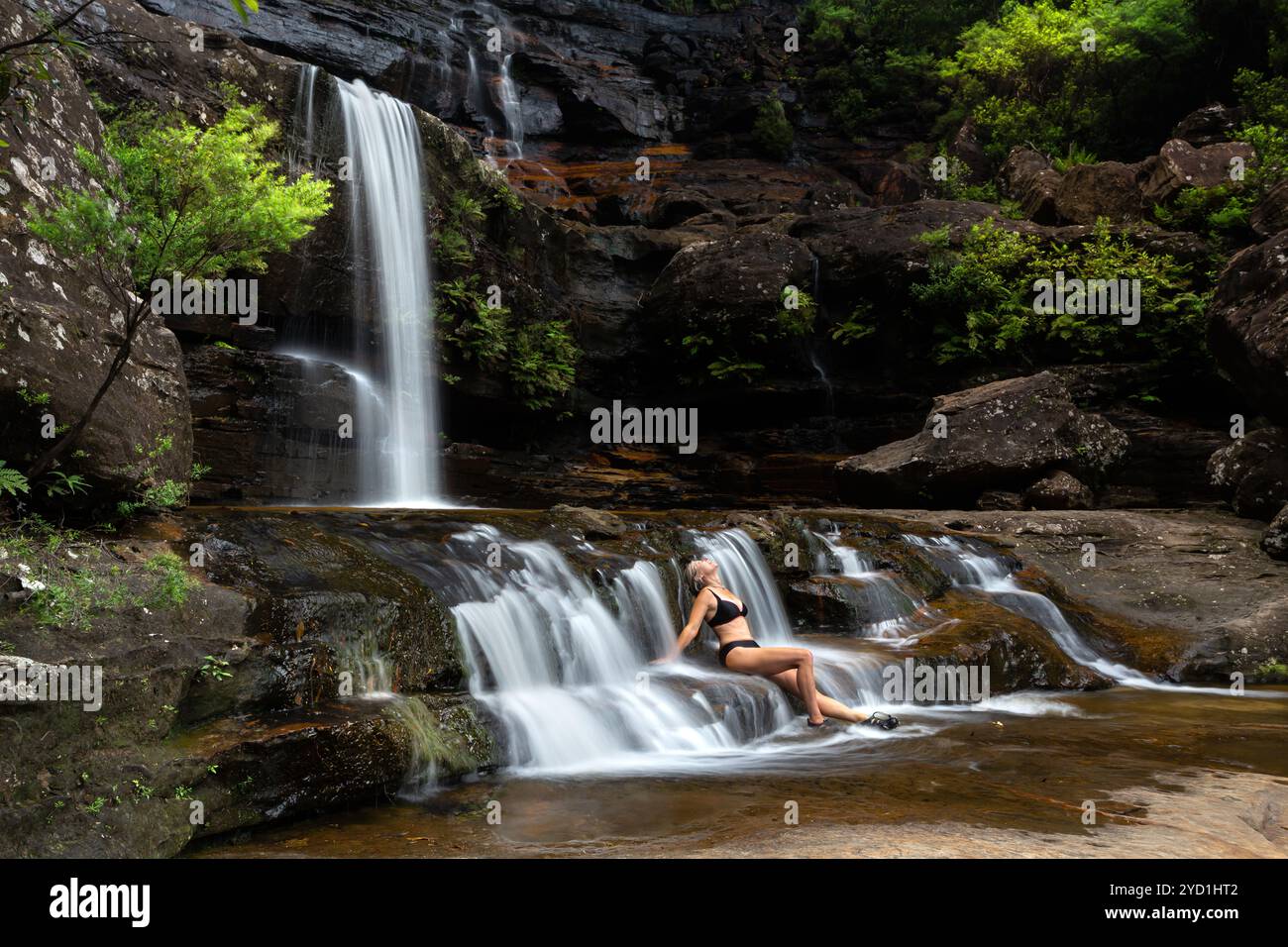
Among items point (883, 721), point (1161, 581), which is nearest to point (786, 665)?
point (883, 721)

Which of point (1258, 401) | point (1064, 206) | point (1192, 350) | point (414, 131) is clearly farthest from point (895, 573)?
point (1064, 206)

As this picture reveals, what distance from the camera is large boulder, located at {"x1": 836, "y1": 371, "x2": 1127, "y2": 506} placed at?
47.4ft

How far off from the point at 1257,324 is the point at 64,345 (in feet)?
44.5

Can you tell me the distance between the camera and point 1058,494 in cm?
1418

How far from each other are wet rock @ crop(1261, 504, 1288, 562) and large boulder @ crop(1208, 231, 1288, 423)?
1.50 metres

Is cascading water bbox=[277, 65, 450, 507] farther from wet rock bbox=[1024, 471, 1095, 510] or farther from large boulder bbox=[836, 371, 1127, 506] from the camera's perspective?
wet rock bbox=[1024, 471, 1095, 510]

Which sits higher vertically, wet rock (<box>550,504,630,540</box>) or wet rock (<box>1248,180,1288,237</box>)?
wet rock (<box>1248,180,1288,237</box>)

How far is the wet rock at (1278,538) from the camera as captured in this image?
11.2 meters

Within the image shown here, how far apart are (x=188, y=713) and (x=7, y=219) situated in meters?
3.87

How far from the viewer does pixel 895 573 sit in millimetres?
10438

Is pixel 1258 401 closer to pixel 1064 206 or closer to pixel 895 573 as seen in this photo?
pixel 895 573

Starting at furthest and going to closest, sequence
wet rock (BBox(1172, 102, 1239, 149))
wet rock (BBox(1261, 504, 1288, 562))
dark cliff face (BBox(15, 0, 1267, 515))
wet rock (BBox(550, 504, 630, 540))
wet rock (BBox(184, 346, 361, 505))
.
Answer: wet rock (BBox(1172, 102, 1239, 149))
dark cliff face (BBox(15, 0, 1267, 515))
wet rock (BBox(184, 346, 361, 505))
wet rock (BBox(1261, 504, 1288, 562))
wet rock (BBox(550, 504, 630, 540))

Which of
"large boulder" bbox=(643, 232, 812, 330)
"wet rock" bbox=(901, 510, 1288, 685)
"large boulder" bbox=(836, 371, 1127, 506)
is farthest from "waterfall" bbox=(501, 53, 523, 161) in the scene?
"wet rock" bbox=(901, 510, 1288, 685)

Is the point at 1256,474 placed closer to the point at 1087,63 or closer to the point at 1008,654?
the point at 1008,654
